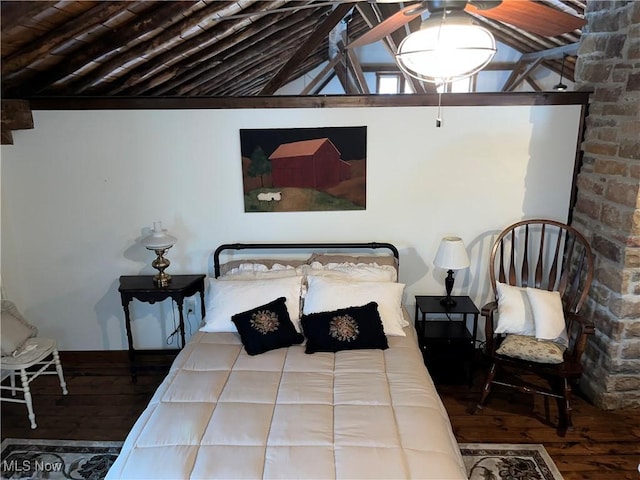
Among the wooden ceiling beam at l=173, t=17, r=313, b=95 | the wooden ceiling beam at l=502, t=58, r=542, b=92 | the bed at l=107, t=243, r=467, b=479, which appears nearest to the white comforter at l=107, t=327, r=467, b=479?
the bed at l=107, t=243, r=467, b=479

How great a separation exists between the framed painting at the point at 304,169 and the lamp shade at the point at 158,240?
0.61 m

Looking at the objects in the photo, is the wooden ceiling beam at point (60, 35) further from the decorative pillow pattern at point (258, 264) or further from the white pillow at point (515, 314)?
the white pillow at point (515, 314)

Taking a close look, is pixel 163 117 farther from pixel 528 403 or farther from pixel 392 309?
pixel 528 403

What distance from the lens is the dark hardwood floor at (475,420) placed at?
107 inches

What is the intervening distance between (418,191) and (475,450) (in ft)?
5.86

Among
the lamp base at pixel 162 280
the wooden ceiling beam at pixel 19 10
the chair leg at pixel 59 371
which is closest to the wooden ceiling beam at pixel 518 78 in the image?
the lamp base at pixel 162 280

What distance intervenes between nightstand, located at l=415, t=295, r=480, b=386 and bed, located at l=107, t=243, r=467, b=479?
0.24 meters

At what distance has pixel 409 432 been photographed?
2.07 meters

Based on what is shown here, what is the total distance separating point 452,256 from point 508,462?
1.30 meters

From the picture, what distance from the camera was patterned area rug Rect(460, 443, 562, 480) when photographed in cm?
257

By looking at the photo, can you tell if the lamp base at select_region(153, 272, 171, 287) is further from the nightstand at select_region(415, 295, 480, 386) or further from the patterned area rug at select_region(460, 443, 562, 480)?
the patterned area rug at select_region(460, 443, 562, 480)

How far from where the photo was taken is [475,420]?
3029mm

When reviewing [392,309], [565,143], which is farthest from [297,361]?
[565,143]

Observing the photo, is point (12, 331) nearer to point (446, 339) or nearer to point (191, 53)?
point (191, 53)
